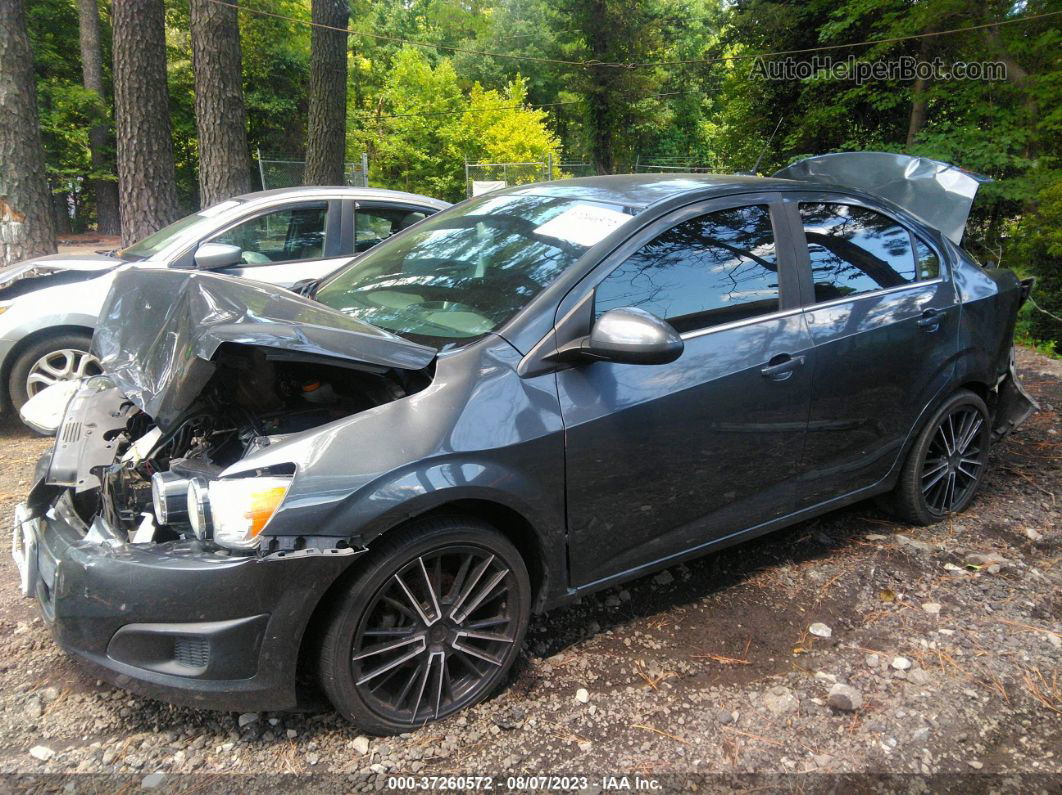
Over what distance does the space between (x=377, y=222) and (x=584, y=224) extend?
368cm

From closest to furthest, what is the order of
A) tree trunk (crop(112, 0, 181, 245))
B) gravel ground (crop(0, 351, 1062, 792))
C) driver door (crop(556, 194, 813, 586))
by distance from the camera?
gravel ground (crop(0, 351, 1062, 792)) < driver door (crop(556, 194, 813, 586)) < tree trunk (crop(112, 0, 181, 245))

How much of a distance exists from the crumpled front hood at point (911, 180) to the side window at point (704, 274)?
1.32 m

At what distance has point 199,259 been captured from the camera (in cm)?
508

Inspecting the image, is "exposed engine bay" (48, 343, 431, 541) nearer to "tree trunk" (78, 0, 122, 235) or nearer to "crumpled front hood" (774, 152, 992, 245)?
"crumpled front hood" (774, 152, 992, 245)

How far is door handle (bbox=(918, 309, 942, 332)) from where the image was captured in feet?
11.7

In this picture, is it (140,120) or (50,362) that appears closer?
(50,362)

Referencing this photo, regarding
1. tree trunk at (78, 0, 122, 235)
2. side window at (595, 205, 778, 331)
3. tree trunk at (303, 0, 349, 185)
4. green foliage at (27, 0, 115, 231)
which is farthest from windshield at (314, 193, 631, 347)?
tree trunk at (78, 0, 122, 235)

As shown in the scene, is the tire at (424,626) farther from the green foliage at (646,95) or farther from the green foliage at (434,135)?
the green foliage at (434,135)

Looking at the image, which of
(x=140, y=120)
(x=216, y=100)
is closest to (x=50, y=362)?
(x=140, y=120)

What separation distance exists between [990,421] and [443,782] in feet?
11.3

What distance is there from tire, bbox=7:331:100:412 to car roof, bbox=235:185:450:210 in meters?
1.62

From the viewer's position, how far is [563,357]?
8.48ft

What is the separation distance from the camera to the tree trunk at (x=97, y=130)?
70.6ft

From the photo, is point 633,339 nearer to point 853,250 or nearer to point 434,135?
point 853,250
